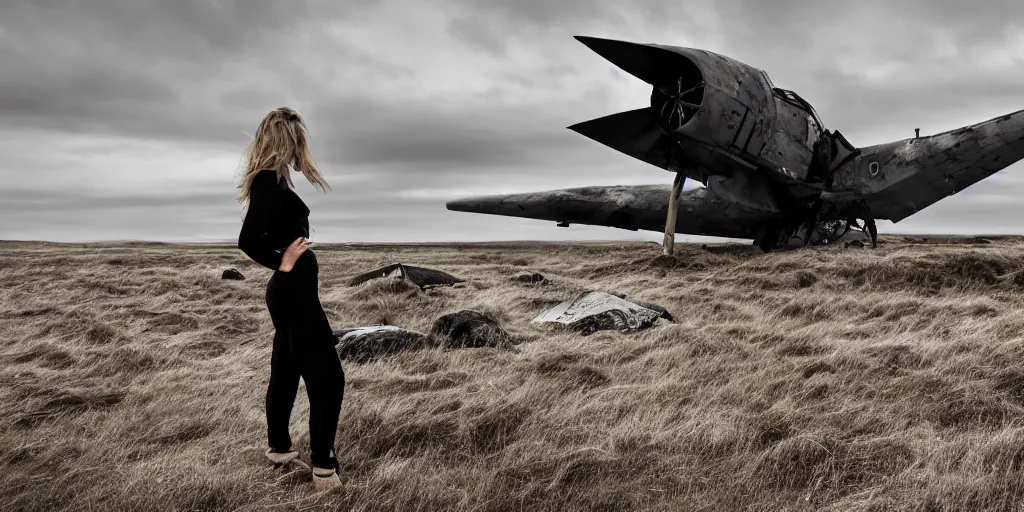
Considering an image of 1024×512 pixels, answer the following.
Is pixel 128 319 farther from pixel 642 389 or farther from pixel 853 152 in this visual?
pixel 853 152

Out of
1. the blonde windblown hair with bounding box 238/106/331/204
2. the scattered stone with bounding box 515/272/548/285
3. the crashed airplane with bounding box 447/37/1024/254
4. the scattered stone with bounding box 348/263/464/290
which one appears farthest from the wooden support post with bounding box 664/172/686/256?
the blonde windblown hair with bounding box 238/106/331/204

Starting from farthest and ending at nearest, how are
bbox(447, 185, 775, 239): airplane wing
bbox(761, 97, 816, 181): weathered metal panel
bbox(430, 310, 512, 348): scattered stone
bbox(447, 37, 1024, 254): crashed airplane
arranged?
bbox(447, 185, 775, 239): airplane wing → bbox(761, 97, 816, 181): weathered metal panel → bbox(447, 37, 1024, 254): crashed airplane → bbox(430, 310, 512, 348): scattered stone

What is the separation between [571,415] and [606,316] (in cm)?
372

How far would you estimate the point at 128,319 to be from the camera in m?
9.27

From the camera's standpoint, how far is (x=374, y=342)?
6.67 m

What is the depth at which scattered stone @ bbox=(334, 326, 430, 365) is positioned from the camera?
21.1 feet

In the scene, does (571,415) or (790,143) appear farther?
(790,143)

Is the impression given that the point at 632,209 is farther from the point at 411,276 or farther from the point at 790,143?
the point at 411,276

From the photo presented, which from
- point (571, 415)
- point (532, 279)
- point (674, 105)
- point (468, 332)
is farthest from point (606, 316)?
point (674, 105)

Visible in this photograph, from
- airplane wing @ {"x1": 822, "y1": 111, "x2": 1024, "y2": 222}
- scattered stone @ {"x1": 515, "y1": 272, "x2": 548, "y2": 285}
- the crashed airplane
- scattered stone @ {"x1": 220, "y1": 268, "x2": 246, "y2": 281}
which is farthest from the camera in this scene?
scattered stone @ {"x1": 220, "y1": 268, "x2": 246, "y2": 281}

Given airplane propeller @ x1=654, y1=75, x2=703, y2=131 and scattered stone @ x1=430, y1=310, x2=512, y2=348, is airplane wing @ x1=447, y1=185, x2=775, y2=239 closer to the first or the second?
airplane propeller @ x1=654, y1=75, x2=703, y2=131

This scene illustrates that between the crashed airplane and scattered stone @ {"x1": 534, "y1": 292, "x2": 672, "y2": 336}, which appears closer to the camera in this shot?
scattered stone @ {"x1": 534, "y1": 292, "x2": 672, "y2": 336}

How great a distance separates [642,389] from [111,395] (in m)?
4.55

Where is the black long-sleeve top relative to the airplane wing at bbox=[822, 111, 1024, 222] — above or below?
below
